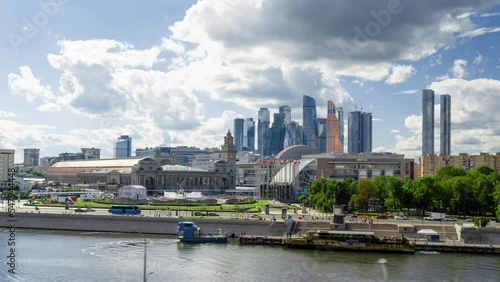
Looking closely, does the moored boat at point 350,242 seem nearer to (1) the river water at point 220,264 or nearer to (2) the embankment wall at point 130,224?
(1) the river water at point 220,264

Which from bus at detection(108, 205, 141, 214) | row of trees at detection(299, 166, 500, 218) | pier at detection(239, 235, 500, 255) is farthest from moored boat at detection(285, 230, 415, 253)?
bus at detection(108, 205, 141, 214)

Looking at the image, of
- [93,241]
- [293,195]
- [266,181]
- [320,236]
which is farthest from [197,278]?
[266,181]

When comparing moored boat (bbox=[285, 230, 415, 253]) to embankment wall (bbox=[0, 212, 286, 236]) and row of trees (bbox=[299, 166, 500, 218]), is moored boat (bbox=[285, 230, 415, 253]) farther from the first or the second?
row of trees (bbox=[299, 166, 500, 218])

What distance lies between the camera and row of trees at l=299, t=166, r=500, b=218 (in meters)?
99.0

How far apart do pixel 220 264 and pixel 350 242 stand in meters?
18.8

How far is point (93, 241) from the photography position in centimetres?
7869

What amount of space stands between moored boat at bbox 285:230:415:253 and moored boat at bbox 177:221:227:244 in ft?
30.1

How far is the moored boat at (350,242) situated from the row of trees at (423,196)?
91.5 feet

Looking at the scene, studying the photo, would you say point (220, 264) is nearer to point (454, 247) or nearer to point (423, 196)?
point (454, 247)

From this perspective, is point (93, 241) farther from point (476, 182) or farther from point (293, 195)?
point (293, 195)

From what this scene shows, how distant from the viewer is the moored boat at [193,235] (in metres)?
77.7

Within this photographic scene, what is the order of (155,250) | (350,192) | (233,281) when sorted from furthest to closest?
(350,192) < (155,250) < (233,281)

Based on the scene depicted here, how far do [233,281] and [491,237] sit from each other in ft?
124

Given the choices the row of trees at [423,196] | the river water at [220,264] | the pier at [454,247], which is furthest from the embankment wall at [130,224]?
the row of trees at [423,196]
